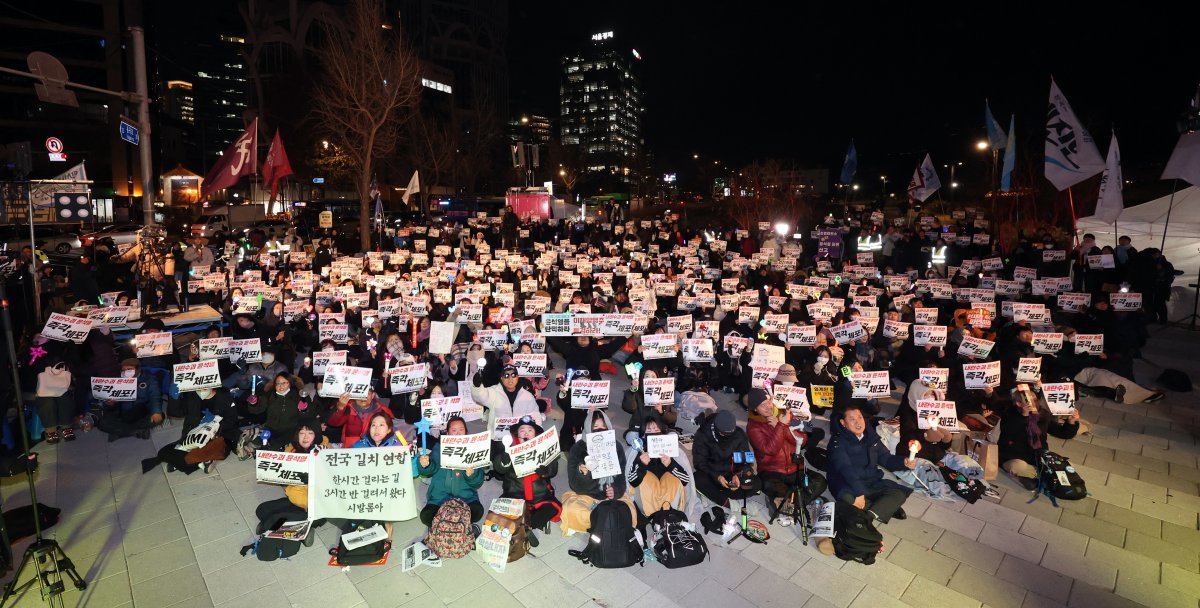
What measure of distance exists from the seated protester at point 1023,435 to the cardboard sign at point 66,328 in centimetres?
1315

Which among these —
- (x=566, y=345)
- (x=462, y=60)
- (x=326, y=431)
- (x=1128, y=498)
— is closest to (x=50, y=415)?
(x=326, y=431)

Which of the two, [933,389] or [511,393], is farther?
[511,393]

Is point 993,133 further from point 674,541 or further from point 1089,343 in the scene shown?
point 674,541

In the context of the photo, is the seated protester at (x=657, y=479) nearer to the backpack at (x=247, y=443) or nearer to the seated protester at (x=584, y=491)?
the seated protester at (x=584, y=491)

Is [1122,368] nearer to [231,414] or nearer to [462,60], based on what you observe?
[231,414]

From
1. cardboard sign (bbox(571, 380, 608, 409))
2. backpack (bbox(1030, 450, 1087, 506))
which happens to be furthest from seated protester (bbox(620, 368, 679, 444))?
backpack (bbox(1030, 450, 1087, 506))

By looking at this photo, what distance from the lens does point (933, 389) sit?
789cm

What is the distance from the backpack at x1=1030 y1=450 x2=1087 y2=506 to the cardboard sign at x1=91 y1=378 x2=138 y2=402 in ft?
39.3

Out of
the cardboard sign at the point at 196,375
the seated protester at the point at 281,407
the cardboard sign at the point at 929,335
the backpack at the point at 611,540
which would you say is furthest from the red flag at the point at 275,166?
the cardboard sign at the point at 929,335

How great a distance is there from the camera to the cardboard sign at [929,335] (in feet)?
33.6

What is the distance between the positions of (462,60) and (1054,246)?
86.3 metres

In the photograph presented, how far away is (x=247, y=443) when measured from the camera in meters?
8.11

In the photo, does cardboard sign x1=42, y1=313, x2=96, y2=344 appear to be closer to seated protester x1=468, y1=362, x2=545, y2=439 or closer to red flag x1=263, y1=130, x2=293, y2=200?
seated protester x1=468, y1=362, x2=545, y2=439

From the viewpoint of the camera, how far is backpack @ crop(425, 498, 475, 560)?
595cm
